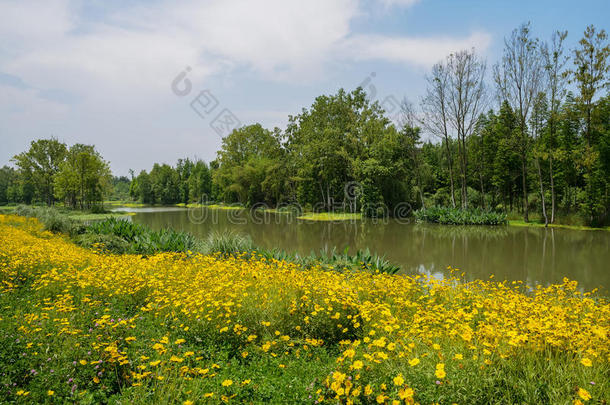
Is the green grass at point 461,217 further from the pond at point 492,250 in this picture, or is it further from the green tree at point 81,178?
the green tree at point 81,178

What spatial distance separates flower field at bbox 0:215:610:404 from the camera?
7.72 ft

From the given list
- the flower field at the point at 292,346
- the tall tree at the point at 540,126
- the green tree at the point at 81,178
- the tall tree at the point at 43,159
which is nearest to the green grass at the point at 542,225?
the tall tree at the point at 540,126

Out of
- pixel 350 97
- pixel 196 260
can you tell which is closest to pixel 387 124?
pixel 350 97

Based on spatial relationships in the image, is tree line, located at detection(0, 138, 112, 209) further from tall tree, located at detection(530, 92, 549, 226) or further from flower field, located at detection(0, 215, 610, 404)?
tall tree, located at detection(530, 92, 549, 226)

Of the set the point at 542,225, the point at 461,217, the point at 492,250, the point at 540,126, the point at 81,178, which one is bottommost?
the point at 492,250

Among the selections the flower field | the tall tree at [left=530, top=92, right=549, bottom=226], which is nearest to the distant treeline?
the tall tree at [left=530, top=92, right=549, bottom=226]

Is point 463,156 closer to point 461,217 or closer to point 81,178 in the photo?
point 461,217

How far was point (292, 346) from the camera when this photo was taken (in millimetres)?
3324

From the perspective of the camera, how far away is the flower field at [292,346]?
2.35 metres

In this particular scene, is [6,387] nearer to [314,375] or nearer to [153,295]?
[153,295]

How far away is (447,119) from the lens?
2500cm

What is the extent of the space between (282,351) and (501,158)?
95.1 feet

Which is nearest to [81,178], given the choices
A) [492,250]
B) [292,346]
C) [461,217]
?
[461,217]

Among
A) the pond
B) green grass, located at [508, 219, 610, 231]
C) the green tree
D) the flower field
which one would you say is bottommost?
the pond
